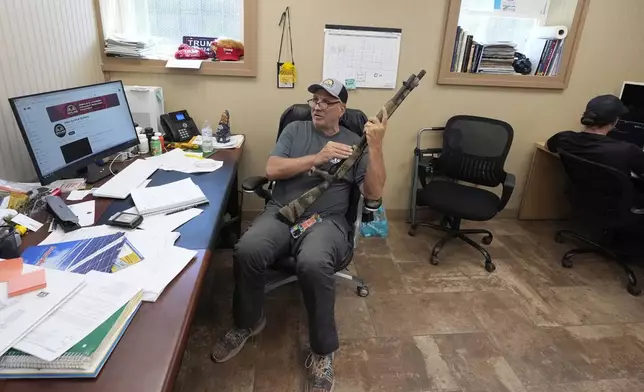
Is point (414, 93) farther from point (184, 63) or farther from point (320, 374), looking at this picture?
point (320, 374)

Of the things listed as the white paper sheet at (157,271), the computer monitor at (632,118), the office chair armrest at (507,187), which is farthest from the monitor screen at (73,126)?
the computer monitor at (632,118)

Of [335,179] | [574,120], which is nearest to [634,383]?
[335,179]

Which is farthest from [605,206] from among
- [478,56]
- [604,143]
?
[478,56]

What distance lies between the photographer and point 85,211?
1.46 m

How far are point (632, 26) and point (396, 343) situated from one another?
2.91 meters

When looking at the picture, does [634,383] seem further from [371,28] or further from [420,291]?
[371,28]

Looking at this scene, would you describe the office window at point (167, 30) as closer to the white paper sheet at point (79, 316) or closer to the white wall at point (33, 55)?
the white wall at point (33, 55)

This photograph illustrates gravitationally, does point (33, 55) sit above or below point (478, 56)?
below

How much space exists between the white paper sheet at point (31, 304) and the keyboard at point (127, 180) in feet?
1.89

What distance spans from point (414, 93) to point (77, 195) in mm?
2243

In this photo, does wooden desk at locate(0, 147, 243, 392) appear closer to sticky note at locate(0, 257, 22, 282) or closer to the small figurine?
sticky note at locate(0, 257, 22, 282)

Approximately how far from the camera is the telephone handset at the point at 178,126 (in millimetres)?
2420

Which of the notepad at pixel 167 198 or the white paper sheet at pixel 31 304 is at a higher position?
the notepad at pixel 167 198

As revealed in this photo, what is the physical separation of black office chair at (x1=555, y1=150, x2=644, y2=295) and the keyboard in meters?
2.39
